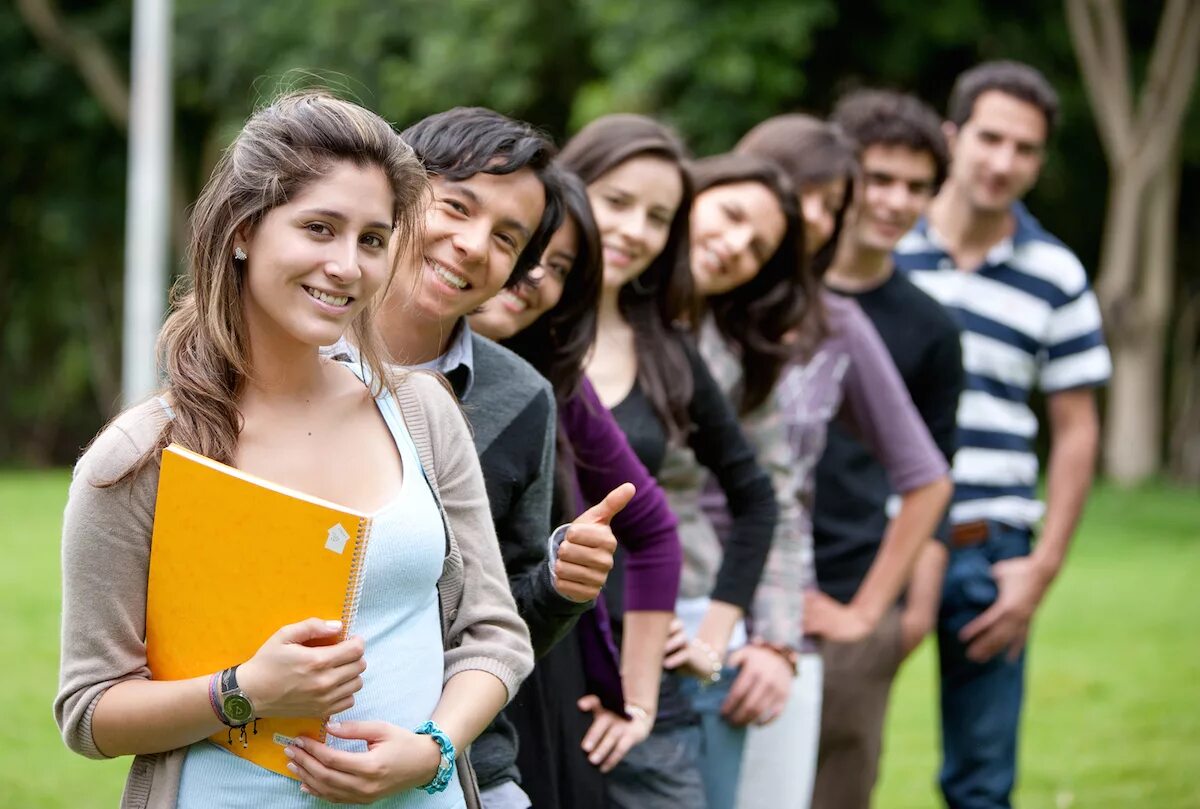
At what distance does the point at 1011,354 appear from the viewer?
5152 mm

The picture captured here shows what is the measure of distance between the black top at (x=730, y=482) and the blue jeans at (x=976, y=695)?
1.51 metres

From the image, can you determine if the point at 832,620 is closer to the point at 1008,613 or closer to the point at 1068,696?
the point at 1008,613

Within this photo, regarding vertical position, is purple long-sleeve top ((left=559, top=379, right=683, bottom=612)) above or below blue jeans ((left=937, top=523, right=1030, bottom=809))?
above

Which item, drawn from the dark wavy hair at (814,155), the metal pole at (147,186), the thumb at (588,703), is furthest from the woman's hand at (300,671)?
the metal pole at (147,186)

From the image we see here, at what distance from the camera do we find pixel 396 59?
1884 centimetres

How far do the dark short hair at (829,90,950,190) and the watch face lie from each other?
3217 mm

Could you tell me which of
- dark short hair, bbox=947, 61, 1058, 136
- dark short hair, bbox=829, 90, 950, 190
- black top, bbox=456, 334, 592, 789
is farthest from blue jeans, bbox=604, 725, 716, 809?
dark short hair, bbox=947, 61, 1058, 136

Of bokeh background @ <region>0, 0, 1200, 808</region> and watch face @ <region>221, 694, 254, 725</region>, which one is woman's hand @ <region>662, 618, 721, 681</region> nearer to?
watch face @ <region>221, 694, 254, 725</region>

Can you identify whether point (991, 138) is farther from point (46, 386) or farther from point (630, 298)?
point (46, 386)

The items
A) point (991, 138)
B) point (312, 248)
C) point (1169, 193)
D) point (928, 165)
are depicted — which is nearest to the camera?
point (312, 248)

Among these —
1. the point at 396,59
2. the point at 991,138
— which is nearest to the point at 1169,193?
the point at 396,59

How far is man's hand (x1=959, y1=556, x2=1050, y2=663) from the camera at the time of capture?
498 cm

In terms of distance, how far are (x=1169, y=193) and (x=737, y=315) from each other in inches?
615

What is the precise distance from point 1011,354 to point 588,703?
2486mm
